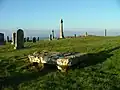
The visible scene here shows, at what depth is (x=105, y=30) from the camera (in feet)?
181

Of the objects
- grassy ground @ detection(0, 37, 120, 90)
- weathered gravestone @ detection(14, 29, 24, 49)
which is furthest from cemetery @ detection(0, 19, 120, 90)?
weathered gravestone @ detection(14, 29, 24, 49)

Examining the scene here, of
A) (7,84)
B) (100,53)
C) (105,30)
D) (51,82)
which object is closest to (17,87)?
(7,84)

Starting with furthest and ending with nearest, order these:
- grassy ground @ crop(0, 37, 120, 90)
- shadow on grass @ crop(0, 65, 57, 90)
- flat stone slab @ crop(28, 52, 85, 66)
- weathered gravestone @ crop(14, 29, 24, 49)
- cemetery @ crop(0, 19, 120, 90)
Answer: weathered gravestone @ crop(14, 29, 24, 49), flat stone slab @ crop(28, 52, 85, 66), shadow on grass @ crop(0, 65, 57, 90), cemetery @ crop(0, 19, 120, 90), grassy ground @ crop(0, 37, 120, 90)

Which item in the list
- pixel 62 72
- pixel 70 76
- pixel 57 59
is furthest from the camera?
pixel 57 59

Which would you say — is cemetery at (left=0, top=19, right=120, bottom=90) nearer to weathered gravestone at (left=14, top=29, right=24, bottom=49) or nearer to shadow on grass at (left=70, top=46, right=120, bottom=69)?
shadow on grass at (left=70, top=46, right=120, bottom=69)

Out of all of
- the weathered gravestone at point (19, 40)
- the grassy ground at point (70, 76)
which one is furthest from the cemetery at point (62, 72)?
the weathered gravestone at point (19, 40)

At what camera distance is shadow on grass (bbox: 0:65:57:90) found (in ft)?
44.8

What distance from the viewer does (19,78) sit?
14.9m

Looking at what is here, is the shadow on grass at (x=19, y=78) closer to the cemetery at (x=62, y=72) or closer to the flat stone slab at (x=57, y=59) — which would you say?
the cemetery at (x=62, y=72)

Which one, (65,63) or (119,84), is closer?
(119,84)

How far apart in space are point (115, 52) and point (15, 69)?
8.32 metres

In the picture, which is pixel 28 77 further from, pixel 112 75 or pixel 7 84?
pixel 112 75

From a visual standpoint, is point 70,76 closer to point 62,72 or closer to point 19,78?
point 62,72

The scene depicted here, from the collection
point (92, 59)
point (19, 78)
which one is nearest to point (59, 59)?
point (19, 78)
